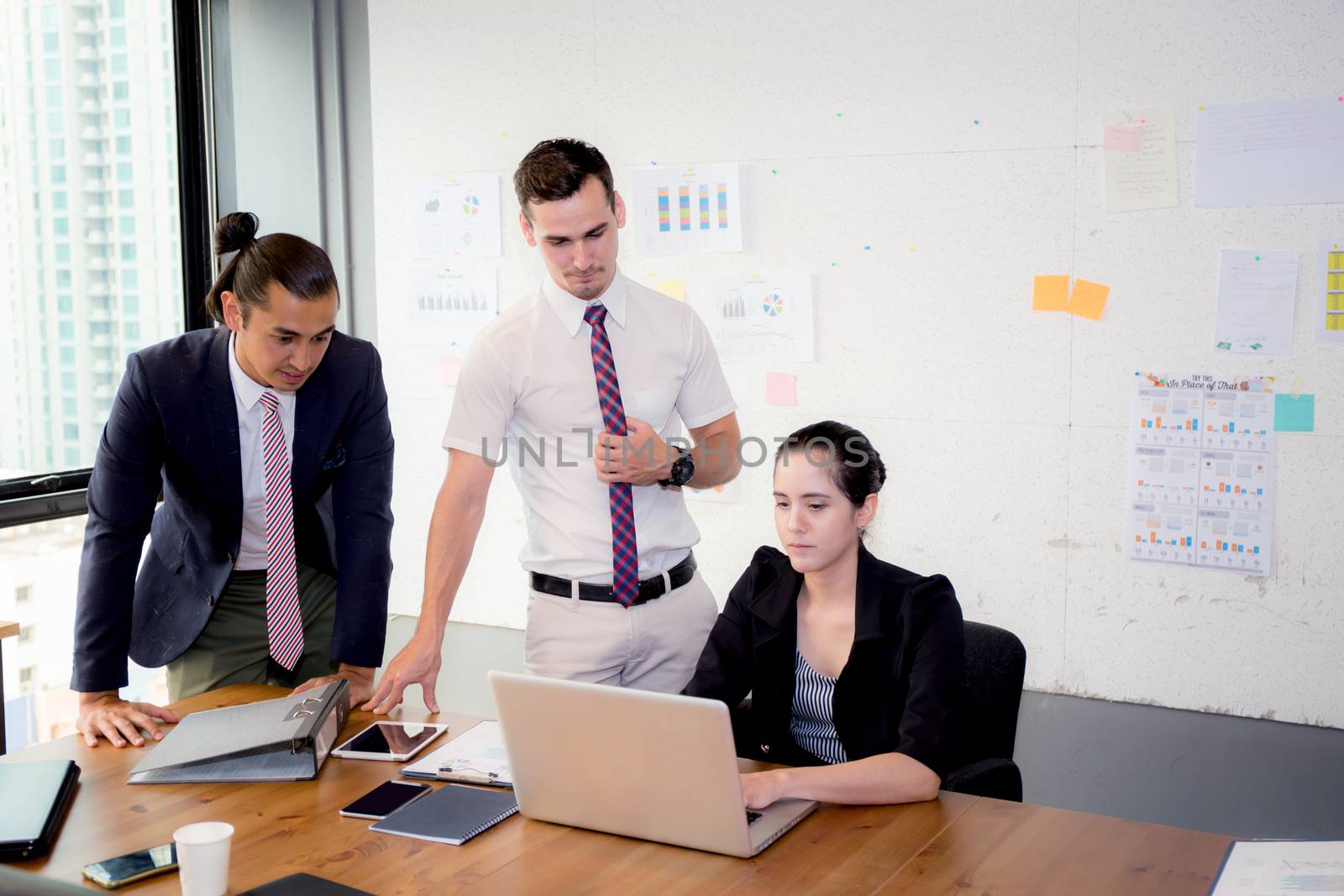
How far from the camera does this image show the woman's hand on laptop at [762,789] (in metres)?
1.61

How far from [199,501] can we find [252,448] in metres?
0.14

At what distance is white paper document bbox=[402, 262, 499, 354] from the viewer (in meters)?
3.78

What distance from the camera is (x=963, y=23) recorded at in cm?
303

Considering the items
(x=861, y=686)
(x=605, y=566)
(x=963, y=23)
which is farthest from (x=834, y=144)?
(x=861, y=686)

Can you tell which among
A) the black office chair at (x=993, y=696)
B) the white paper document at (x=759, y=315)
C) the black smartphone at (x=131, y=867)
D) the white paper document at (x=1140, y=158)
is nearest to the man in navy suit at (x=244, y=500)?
the black smartphone at (x=131, y=867)

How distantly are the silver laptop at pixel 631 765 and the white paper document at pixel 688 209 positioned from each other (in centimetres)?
206

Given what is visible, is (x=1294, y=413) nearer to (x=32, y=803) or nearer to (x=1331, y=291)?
(x=1331, y=291)

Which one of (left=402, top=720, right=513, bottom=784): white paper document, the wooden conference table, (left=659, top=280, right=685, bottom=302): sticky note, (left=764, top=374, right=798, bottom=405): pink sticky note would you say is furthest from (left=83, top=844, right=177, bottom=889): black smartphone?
(left=659, top=280, right=685, bottom=302): sticky note

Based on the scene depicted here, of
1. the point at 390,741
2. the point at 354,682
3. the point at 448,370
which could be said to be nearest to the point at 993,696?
the point at 390,741

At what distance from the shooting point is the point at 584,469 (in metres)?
2.31

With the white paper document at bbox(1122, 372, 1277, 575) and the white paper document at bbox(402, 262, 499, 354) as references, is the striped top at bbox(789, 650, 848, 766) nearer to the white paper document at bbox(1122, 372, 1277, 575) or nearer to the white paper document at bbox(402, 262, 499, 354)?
the white paper document at bbox(1122, 372, 1277, 575)

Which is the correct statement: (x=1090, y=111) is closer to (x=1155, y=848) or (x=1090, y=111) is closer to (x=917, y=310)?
(x=917, y=310)

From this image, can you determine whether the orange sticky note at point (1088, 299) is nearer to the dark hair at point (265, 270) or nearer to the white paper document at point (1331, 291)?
the white paper document at point (1331, 291)

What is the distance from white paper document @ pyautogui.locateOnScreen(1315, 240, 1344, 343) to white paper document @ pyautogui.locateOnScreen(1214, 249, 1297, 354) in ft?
0.19
